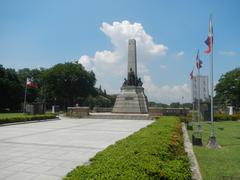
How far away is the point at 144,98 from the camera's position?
34.3 m

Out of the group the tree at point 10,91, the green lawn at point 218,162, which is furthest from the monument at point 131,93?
the green lawn at point 218,162

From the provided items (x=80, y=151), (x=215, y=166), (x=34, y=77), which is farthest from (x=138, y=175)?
(x=34, y=77)

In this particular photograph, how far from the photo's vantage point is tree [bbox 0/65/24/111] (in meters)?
45.0

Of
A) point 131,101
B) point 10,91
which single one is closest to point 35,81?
point 10,91

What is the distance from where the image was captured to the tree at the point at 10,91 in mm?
44969

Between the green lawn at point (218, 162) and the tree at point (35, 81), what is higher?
the tree at point (35, 81)

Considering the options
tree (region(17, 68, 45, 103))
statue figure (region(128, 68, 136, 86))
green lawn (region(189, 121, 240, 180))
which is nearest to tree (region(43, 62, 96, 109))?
tree (region(17, 68, 45, 103))

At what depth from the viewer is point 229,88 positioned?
5784cm

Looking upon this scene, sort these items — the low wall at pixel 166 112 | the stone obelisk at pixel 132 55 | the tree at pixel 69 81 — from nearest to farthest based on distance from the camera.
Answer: the low wall at pixel 166 112 < the stone obelisk at pixel 132 55 < the tree at pixel 69 81

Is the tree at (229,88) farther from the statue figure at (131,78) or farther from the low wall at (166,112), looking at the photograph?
the statue figure at (131,78)

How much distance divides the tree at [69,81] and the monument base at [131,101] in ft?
73.4

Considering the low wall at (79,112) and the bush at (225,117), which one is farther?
the low wall at (79,112)

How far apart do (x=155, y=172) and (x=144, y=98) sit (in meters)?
30.7

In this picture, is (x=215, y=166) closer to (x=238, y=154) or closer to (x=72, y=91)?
(x=238, y=154)
